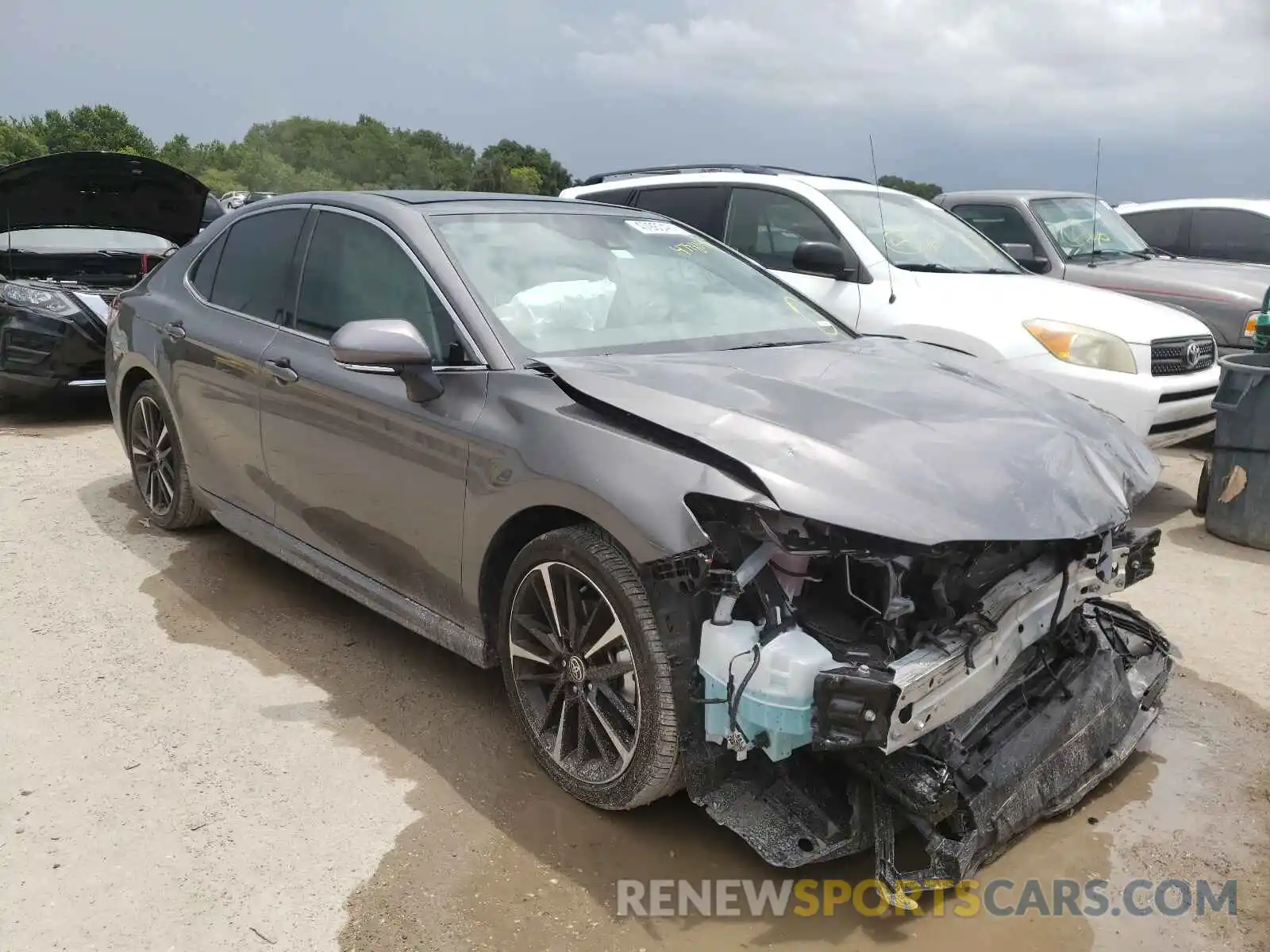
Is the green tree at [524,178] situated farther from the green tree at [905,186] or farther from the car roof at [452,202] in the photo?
the car roof at [452,202]

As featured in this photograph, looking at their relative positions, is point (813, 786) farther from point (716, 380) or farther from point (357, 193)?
point (357, 193)

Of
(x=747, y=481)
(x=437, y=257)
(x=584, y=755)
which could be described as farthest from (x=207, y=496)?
(x=747, y=481)

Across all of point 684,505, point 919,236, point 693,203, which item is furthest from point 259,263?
point 919,236

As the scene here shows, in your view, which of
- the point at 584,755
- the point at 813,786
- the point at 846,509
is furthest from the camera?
the point at 584,755

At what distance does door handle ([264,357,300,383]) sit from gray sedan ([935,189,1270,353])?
233 inches

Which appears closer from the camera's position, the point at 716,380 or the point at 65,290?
the point at 716,380

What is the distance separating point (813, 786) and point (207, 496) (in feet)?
10.7

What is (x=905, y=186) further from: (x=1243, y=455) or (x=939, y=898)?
(x=939, y=898)

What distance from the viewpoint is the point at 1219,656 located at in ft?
13.6

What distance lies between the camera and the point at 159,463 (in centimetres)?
518

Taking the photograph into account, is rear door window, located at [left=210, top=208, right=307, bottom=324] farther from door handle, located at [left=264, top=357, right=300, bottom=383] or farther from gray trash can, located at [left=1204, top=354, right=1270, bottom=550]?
gray trash can, located at [left=1204, top=354, right=1270, bottom=550]

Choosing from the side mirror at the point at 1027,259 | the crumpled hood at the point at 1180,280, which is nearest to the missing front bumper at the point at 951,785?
the side mirror at the point at 1027,259

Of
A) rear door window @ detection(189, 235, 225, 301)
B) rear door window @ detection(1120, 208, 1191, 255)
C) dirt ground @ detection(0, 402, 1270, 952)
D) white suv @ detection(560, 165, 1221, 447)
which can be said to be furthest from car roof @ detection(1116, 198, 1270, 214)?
rear door window @ detection(189, 235, 225, 301)

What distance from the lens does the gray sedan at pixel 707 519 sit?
98.9 inches
